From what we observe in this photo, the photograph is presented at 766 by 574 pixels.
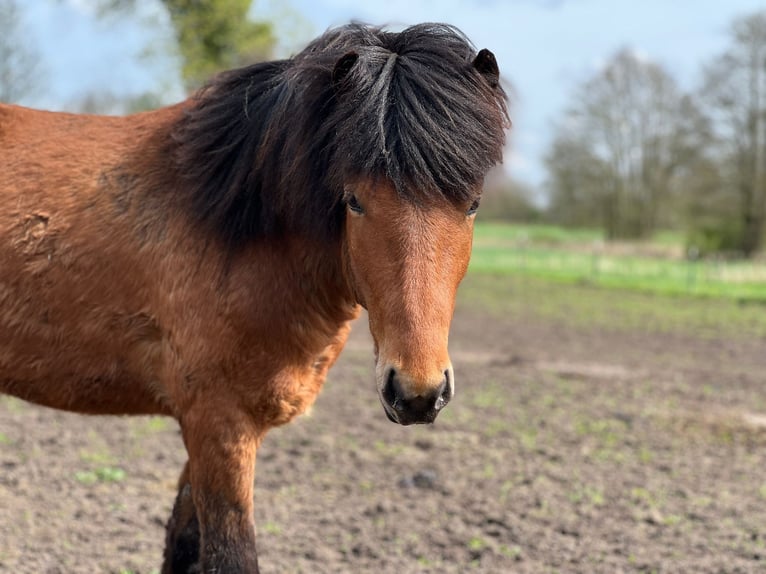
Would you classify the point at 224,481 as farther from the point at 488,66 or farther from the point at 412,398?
the point at 488,66

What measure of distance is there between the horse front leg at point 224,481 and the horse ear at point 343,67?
1.35 meters

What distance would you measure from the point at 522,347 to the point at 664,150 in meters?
24.2

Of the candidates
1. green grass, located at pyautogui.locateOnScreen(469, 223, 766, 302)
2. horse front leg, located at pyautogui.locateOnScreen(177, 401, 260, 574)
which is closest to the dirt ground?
horse front leg, located at pyautogui.locateOnScreen(177, 401, 260, 574)

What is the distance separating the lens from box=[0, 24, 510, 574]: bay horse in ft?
8.59

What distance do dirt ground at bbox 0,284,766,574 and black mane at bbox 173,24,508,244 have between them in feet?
7.78

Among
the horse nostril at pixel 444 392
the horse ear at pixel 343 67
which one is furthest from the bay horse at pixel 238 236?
the horse nostril at pixel 444 392

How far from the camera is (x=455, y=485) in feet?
18.8

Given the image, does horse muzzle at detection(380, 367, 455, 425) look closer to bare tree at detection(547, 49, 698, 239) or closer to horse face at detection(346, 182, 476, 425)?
horse face at detection(346, 182, 476, 425)

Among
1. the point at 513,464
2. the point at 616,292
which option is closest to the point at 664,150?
→ the point at 616,292

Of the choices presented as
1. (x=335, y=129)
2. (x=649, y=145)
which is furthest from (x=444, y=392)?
(x=649, y=145)

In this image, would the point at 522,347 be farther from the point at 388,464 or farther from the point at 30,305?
the point at 30,305

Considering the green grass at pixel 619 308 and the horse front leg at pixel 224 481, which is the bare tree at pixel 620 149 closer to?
the green grass at pixel 619 308

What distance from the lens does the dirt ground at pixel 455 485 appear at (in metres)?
4.55

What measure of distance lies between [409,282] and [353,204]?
0.39 metres
